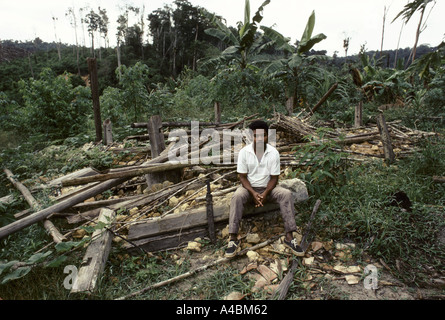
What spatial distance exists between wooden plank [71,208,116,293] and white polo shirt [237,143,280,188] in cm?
165

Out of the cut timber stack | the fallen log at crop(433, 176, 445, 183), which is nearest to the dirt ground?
the cut timber stack

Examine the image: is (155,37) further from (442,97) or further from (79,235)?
(79,235)

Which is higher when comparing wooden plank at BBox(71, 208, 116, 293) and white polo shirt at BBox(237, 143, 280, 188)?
white polo shirt at BBox(237, 143, 280, 188)

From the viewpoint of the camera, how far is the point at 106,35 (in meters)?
43.5

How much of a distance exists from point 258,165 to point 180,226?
1176mm

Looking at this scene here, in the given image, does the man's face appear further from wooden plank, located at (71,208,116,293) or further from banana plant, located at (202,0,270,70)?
banana plant, located at (202,0,270,70)

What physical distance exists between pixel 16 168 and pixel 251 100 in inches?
295

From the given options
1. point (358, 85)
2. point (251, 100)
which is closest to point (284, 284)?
point (251, 100)

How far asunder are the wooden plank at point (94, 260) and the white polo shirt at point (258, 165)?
1648mm

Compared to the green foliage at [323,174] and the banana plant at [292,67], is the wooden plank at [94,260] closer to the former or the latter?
the green foliage at [323,174]

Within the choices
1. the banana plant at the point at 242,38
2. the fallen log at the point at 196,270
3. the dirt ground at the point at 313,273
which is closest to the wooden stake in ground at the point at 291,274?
the dirt ground at the point at 313,273

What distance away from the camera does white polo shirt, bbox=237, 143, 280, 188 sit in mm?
2922

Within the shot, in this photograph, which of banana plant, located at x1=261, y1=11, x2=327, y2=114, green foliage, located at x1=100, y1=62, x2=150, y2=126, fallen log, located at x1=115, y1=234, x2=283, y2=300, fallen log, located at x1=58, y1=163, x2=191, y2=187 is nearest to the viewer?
fallen log, located at x1=115, y1=234, x2=283, y2=300

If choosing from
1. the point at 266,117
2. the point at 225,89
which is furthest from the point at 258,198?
the point at 225,89
